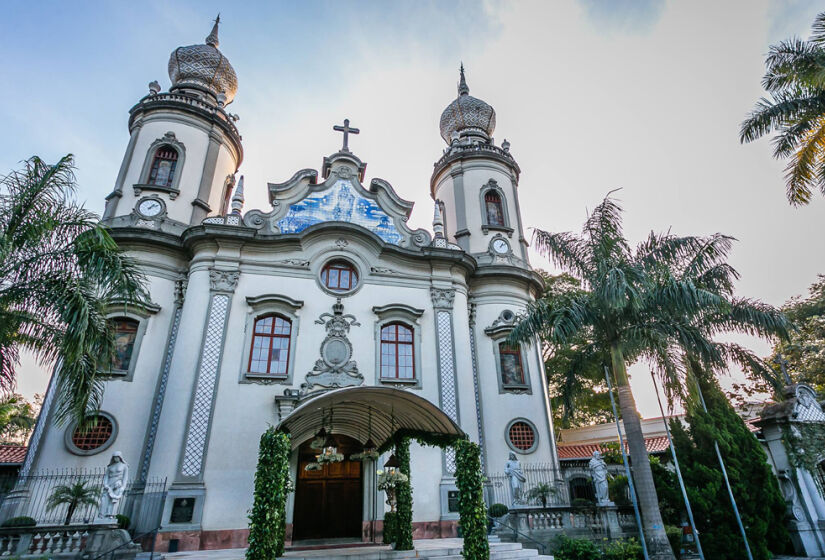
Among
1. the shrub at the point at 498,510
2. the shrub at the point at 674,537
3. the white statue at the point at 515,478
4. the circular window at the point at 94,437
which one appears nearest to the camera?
the shrub at the point at 674,537

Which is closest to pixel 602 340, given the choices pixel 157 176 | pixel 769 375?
pixel 769 375

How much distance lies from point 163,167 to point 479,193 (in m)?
12.7

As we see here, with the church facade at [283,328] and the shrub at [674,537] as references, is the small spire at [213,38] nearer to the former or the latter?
the church facade at [283,328]

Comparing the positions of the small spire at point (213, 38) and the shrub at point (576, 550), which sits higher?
the small spire at point (213, 38)

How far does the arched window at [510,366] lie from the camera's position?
1723cm

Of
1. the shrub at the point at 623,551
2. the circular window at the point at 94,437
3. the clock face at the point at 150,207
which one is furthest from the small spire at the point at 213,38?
the shrub at the point at 623,551

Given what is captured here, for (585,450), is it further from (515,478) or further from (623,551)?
(623,551)

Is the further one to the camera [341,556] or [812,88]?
[812,88]

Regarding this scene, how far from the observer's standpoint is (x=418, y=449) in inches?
586

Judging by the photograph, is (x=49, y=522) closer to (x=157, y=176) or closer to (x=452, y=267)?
(x=157, y=176)

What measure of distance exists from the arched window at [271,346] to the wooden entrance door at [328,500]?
2570 millimetres

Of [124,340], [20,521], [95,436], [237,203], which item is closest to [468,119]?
[237,203]

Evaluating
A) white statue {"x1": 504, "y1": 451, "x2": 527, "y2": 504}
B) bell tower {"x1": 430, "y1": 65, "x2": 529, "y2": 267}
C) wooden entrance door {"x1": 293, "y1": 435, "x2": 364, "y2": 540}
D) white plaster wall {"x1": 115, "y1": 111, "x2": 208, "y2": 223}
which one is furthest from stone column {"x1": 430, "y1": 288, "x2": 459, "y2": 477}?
white plaster wall {"x1": 115, "y1": 111, "x2": 208, "y2": 223}

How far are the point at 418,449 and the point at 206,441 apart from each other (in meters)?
6.10
